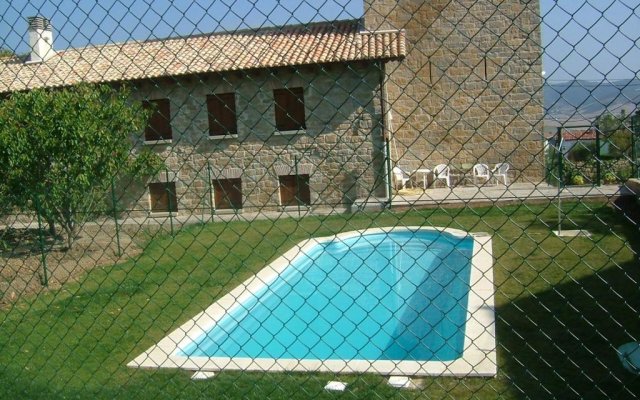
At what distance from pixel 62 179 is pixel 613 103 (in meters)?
8.66

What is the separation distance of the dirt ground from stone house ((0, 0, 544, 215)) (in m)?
1.20

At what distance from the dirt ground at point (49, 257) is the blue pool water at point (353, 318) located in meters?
1.99

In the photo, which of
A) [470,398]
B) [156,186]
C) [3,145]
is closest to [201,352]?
[470,398]

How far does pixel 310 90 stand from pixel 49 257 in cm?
507

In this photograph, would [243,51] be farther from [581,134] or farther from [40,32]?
[581,134]

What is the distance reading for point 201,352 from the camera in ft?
21.3

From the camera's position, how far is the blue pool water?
21.1 feet

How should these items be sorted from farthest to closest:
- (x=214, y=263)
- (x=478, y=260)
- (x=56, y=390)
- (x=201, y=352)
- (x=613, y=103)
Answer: (x=214, y=263)
(x=478, y=260)
(x=201, y=352)
(x=56, y=390)
(x=613, y=103)

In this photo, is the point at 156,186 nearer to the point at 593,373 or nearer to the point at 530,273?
the point at 530,273

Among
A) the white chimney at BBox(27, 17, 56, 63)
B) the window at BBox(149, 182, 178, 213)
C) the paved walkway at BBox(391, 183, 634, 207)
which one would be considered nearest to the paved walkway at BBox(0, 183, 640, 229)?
the paved walkway at BBox(391, 183, 634, 207)

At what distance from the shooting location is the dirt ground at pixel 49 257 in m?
8.83

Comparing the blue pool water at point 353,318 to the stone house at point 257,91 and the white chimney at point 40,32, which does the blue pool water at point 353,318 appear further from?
the white chimney at point 40,32

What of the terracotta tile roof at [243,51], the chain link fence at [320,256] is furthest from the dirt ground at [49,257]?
the terracotta tile roof at [243,51]

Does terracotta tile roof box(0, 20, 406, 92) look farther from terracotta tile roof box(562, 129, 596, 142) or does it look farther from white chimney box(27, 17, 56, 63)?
terracotta tile roof box(562, 129, 596, 142)
